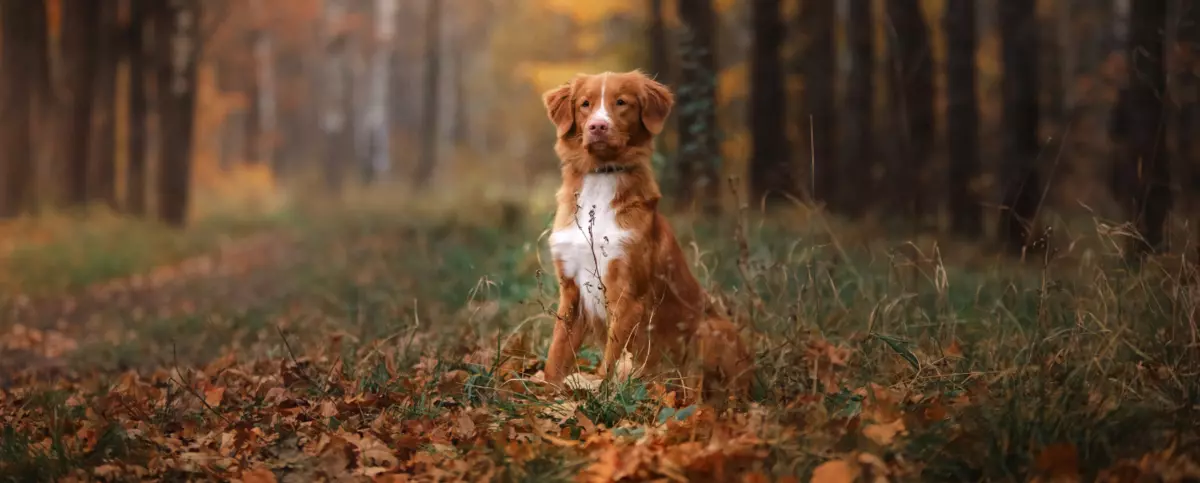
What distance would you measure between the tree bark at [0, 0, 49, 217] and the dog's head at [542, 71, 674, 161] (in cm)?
1591

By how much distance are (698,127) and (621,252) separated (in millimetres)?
3806

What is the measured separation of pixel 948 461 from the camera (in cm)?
375

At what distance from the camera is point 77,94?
19.3m

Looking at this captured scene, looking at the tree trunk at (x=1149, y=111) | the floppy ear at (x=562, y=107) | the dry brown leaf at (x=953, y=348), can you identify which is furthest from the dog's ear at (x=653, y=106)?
the tree trunk at (x=1149, y=111)

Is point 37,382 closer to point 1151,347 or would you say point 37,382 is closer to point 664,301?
point 664,301

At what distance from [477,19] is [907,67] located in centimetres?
3528

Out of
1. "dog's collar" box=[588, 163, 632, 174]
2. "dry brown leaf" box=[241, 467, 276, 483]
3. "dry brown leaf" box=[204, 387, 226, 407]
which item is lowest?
"dry brown leaf" box=[204, 387, 226, 407]

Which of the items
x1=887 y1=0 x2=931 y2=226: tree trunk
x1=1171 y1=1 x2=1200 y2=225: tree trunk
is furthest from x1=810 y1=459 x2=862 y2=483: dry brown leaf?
x1=887 y1=0 x2=931 y2=226: tree trunk

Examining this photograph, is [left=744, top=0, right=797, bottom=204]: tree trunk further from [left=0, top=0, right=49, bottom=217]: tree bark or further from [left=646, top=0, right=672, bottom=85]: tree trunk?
[left=0, top=0, right=49, bottom=217]: tree bark

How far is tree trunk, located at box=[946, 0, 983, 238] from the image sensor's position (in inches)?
489

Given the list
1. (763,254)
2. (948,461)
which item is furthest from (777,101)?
(948,461)

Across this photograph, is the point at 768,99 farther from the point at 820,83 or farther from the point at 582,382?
the point at 582,382

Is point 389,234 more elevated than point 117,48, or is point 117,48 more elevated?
point 117,48

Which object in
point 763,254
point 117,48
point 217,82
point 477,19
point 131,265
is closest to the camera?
point 763,254
